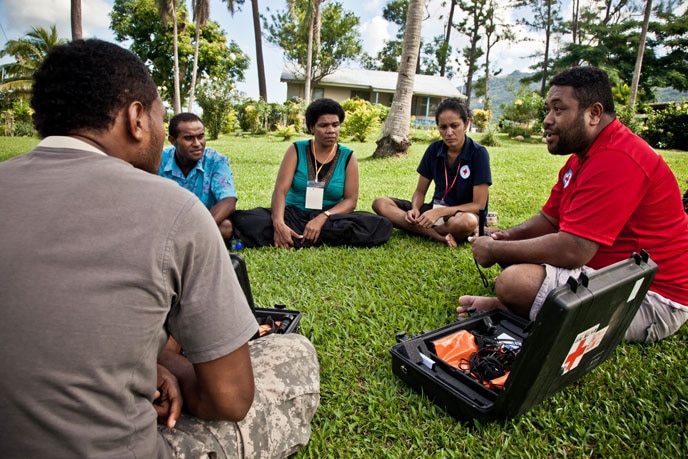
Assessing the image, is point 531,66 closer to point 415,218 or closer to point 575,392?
point 415,218

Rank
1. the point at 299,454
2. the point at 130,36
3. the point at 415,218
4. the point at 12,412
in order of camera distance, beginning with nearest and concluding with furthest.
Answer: the point at 12,412 < the point at 299,454 < the point at 415,218 < the point at 130,36

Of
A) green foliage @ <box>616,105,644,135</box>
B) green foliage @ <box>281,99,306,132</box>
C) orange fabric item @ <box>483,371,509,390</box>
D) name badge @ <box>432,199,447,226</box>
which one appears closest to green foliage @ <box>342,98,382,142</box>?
green foliage @ <box>281,99,306,132</box>

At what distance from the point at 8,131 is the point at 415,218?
22831 mm

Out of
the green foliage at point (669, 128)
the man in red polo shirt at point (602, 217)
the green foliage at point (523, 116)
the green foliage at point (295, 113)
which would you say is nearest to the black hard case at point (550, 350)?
the man in red polo shirt at point (602, 217)

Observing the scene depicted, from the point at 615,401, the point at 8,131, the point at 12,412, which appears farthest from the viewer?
the point at 8,131

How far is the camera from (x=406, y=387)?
2184mm

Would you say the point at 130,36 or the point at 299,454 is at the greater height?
the point at 130,36

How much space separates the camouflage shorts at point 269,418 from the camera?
4.35 ft

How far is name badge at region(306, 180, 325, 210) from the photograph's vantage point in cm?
434

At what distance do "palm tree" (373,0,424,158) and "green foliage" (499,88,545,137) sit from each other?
30.7 ft

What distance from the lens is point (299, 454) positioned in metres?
1.77

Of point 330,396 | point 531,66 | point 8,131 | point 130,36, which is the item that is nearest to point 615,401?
point 330,396

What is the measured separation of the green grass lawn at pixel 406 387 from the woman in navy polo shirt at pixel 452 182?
0.28 metres

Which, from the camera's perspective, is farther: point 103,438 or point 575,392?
point 575,392
